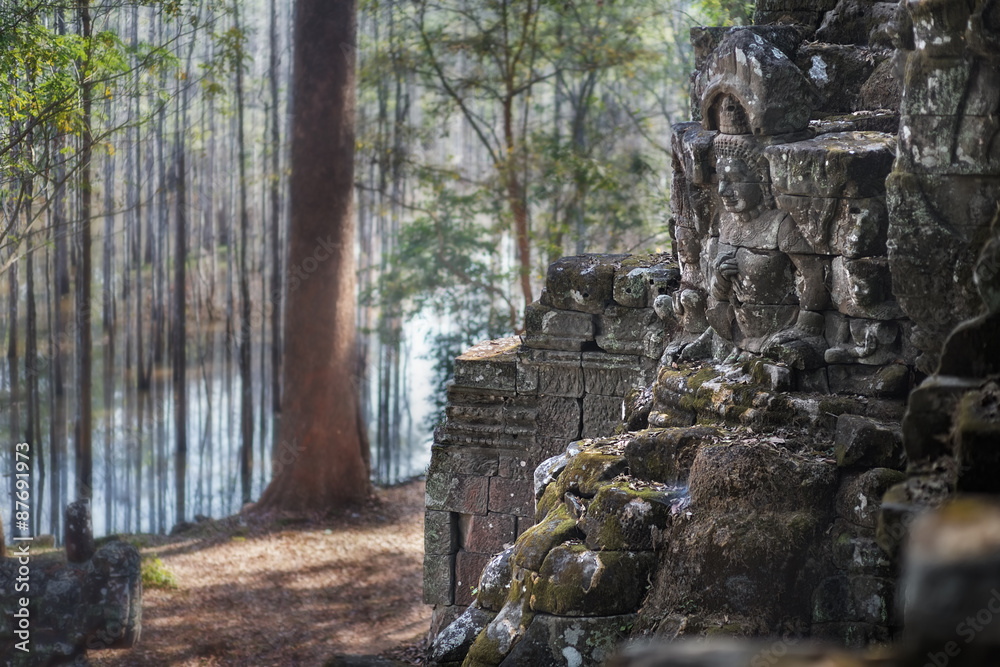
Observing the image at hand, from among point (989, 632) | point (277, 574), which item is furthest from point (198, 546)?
point (989, 632)

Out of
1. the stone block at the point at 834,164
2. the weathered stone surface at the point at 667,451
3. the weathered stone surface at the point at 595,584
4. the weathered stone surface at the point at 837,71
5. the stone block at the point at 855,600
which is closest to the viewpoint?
the stone block at the point at 855,600

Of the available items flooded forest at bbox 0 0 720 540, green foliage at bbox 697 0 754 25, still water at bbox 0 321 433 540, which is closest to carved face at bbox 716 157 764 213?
green foliage at bbox 697 0 754 25

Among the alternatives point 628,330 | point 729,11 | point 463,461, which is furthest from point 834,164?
point 729,11

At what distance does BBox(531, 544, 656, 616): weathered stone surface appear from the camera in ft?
12.8

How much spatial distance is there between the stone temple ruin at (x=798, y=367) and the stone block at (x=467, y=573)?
1671 mm

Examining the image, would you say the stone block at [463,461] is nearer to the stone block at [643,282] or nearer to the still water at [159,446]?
the stone block at [643,282]

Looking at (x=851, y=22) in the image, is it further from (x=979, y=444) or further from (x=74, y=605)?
(x=74, y=605)

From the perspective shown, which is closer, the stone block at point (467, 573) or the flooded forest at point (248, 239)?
the stone block at point (467, 573)

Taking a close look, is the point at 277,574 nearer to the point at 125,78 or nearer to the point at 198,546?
the point at 198,546

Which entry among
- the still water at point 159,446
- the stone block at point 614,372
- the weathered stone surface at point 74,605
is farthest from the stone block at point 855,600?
the still water at point 159,446

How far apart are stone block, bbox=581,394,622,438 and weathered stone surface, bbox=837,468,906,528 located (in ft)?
8.06

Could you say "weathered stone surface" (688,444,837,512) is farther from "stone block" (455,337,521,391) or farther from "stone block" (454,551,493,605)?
"stone block" (454,551,493,605)

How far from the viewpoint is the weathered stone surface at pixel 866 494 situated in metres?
3.62

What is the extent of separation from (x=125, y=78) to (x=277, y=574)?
15.4 feet
